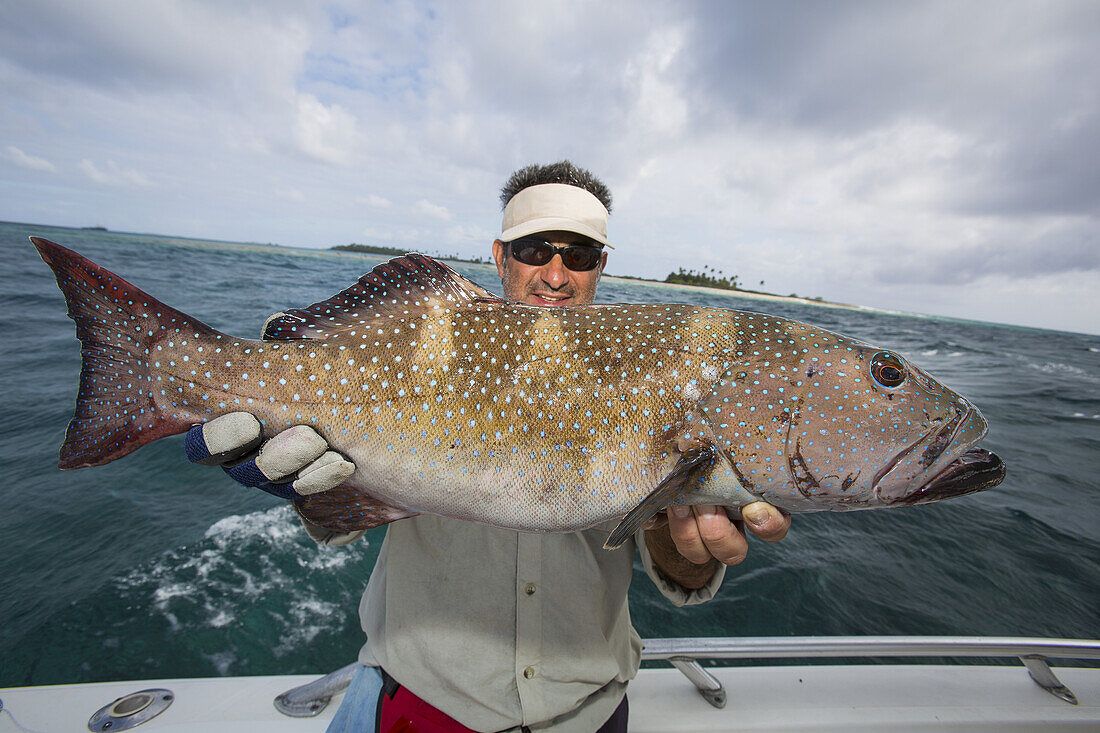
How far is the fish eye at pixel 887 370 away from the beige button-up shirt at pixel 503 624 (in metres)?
1.52

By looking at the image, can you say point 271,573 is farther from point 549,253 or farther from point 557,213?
point 557,213

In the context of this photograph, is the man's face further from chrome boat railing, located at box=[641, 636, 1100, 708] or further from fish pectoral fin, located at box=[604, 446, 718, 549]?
chrome boat railing, located at box=[641, 636, 1100, 708]

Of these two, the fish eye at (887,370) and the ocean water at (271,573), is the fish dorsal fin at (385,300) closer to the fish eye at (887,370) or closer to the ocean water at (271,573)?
the fish eye at (887,370)

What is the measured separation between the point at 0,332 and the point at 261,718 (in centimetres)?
1642

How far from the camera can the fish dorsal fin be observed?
7.93 ft

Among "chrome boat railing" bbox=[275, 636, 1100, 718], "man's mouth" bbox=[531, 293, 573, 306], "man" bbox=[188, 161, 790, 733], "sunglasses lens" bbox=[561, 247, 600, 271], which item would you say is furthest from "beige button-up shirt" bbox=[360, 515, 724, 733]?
"sunglasses lens" bbox=[561, 247, 600, 271]

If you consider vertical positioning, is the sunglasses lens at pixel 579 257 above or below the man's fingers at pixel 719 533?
above

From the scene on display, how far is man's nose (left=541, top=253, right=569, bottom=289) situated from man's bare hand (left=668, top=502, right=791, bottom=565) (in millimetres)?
2068

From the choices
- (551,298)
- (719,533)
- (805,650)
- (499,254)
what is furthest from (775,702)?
(499,254)

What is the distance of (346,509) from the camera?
89.7 inches

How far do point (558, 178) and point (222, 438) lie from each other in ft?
10.7

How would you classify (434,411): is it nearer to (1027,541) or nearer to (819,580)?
(819,580)

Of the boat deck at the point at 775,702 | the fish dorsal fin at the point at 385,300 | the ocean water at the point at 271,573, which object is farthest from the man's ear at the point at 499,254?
the ocean water at the point at 271,573

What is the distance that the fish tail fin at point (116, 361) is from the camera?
2230 millimetres
